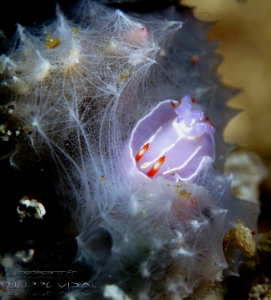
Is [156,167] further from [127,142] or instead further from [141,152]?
[127,142]

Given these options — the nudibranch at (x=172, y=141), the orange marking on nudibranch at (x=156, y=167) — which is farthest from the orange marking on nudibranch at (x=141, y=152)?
the orange marking on nudibranch at (x=156, y=167)

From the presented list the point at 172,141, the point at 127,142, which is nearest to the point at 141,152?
the point at 127,142

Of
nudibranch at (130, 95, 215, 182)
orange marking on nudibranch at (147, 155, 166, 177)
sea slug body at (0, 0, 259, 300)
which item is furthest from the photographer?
nudibranch at (130, 95, 215, 182)

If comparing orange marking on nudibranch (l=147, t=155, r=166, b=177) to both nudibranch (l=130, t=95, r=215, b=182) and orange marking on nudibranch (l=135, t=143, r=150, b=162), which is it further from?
orange marking on nudibranch (l=135, t=143, r=150, b=162)

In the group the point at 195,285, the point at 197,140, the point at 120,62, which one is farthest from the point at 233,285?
the point at 120,62

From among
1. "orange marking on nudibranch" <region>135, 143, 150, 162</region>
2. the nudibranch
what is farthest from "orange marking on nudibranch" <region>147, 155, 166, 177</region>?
"orange marking on nudibranch" <region>135, 143, 150, 162</region>

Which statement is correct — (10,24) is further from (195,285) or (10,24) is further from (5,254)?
(195,285)

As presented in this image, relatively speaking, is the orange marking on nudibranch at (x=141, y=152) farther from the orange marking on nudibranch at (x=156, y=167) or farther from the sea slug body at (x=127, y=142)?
the orange marking on nudibranch at (x=156, y=167)

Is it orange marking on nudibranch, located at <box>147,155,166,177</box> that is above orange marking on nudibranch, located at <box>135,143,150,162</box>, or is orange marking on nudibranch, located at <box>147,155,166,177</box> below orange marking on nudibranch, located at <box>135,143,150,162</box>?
below
